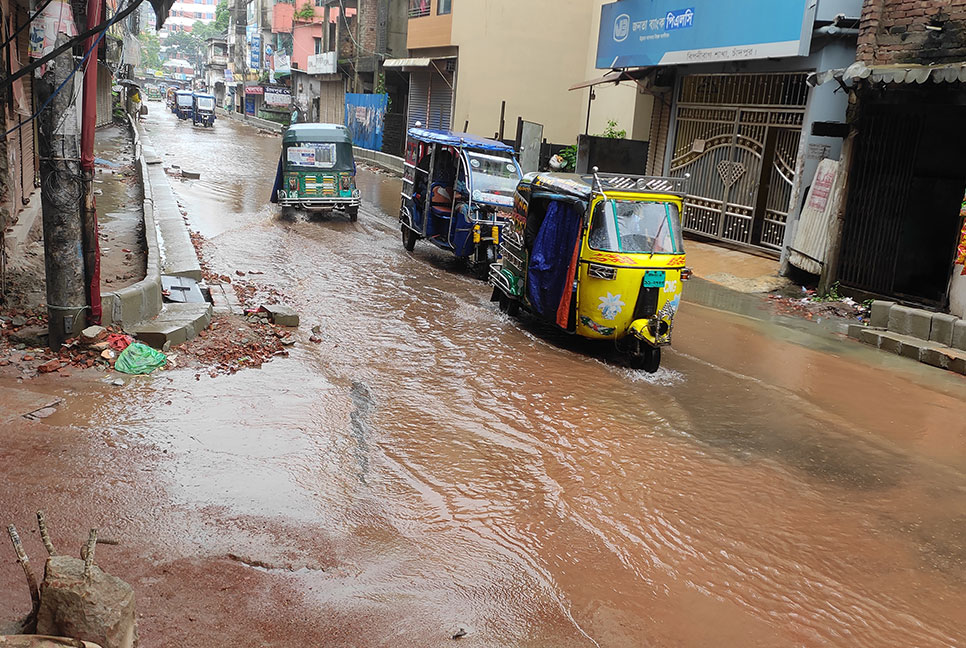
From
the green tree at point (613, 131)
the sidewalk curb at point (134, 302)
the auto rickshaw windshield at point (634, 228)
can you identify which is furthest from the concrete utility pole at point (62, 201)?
the green tree at point (613, 131)

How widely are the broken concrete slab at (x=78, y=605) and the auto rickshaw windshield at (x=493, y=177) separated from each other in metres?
11.5

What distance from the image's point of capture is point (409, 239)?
16391 mm

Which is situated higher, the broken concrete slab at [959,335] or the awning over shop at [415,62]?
the awning over shop at [415,62]

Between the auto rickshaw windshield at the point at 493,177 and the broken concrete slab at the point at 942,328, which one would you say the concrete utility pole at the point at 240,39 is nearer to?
the auto rickshaw windshield at the point at 493,177

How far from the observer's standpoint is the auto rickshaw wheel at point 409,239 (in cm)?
1623

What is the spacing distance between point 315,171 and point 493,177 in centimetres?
595

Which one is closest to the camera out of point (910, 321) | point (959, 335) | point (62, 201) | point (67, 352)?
point (62, 201)

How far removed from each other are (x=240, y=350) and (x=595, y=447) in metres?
3.93

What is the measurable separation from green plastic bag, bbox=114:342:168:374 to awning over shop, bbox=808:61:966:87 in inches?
→ 387

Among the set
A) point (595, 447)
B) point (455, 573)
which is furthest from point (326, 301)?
point (455, 573)

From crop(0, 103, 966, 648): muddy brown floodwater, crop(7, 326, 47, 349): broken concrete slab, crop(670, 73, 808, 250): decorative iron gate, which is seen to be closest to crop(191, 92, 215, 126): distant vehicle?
crop(670, 73, 808, 250): decorative iron gate

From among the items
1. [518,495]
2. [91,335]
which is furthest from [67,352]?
[518,495]

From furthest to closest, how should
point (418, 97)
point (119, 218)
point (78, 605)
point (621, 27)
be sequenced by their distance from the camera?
1. point (418, 97)
2. point (621, 27)
3. point (119, 218)
4. point (78, 605)

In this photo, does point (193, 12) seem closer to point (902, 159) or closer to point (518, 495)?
point (902, 159)
